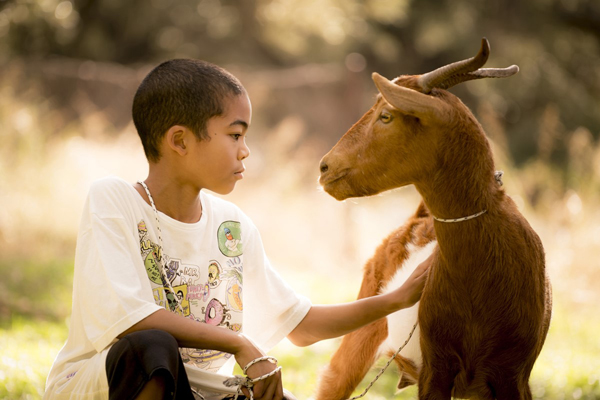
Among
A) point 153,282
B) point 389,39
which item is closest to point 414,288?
point 153,282

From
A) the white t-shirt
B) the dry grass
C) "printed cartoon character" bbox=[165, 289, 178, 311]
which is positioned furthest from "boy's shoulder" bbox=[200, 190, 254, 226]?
the dry grass

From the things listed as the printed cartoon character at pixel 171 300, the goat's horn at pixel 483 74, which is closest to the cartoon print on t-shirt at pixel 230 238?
the printed cartoon character at pixel 171 300

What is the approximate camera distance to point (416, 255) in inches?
122

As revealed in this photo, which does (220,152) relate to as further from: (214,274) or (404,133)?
(404,133)

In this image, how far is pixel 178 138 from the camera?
8.30ft

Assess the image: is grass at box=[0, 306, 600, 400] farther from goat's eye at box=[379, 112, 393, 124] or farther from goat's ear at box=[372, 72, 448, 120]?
goat's ear at box=[372, 72, 448, 120]

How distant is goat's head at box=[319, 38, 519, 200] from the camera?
2239mm

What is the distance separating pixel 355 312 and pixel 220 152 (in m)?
0.91

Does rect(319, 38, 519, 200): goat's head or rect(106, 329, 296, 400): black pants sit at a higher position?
rect(319, 38, 519, 200): goat's head

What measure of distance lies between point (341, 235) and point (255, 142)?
3174mm

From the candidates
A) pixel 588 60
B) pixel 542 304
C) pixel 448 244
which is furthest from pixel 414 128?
pixel 588 60

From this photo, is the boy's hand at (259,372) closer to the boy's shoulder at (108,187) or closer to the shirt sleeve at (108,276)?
the shirt sleeve at (108,276)

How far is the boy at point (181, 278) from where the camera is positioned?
7.03 ft

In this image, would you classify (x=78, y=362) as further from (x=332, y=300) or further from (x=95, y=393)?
(x=332, y=300)
